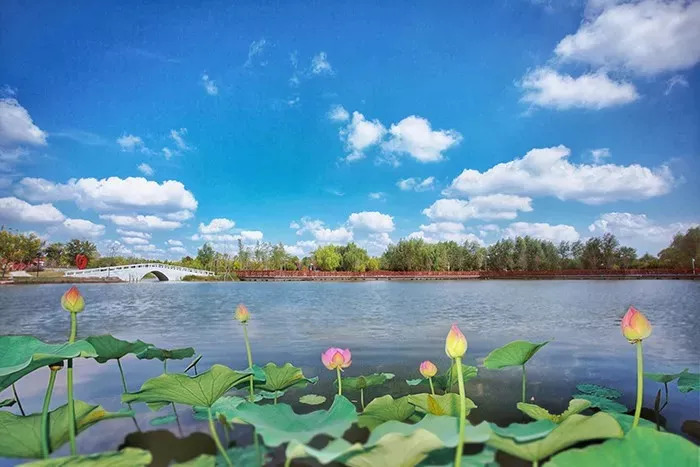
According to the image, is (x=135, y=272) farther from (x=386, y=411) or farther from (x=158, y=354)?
(x=386, y=411)

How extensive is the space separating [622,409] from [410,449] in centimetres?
172

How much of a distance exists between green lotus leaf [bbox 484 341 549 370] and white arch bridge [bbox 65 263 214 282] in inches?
1173

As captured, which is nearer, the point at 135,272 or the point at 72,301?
the point at 72,301

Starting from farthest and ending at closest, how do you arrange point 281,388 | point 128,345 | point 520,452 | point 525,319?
point 525,319 < point 281,388 < point 128,345 < point 520,452

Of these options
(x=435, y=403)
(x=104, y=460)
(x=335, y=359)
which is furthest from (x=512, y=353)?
(x=104, y=460)

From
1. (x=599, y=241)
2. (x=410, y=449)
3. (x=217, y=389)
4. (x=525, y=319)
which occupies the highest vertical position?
(x=599, y=241)

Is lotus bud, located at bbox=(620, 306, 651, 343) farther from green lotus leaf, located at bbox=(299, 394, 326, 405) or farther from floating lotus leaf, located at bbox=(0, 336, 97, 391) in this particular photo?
green lotus leaf, located at bbox=(299, 394, 326, 405)

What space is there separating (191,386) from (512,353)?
1175 millimetres

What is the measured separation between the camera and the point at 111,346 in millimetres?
1654

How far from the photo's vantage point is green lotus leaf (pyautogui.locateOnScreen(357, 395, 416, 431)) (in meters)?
1.26

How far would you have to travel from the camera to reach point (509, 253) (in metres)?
42.8

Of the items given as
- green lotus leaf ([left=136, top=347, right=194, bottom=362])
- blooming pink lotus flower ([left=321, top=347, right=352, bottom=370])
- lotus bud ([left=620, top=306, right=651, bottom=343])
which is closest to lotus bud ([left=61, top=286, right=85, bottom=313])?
blooming pink lotus flower ([left=321, top=347, right=352, bottom=370])

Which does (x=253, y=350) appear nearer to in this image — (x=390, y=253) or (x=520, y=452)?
(x=520, y=452)

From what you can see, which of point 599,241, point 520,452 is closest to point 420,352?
point 520,452
